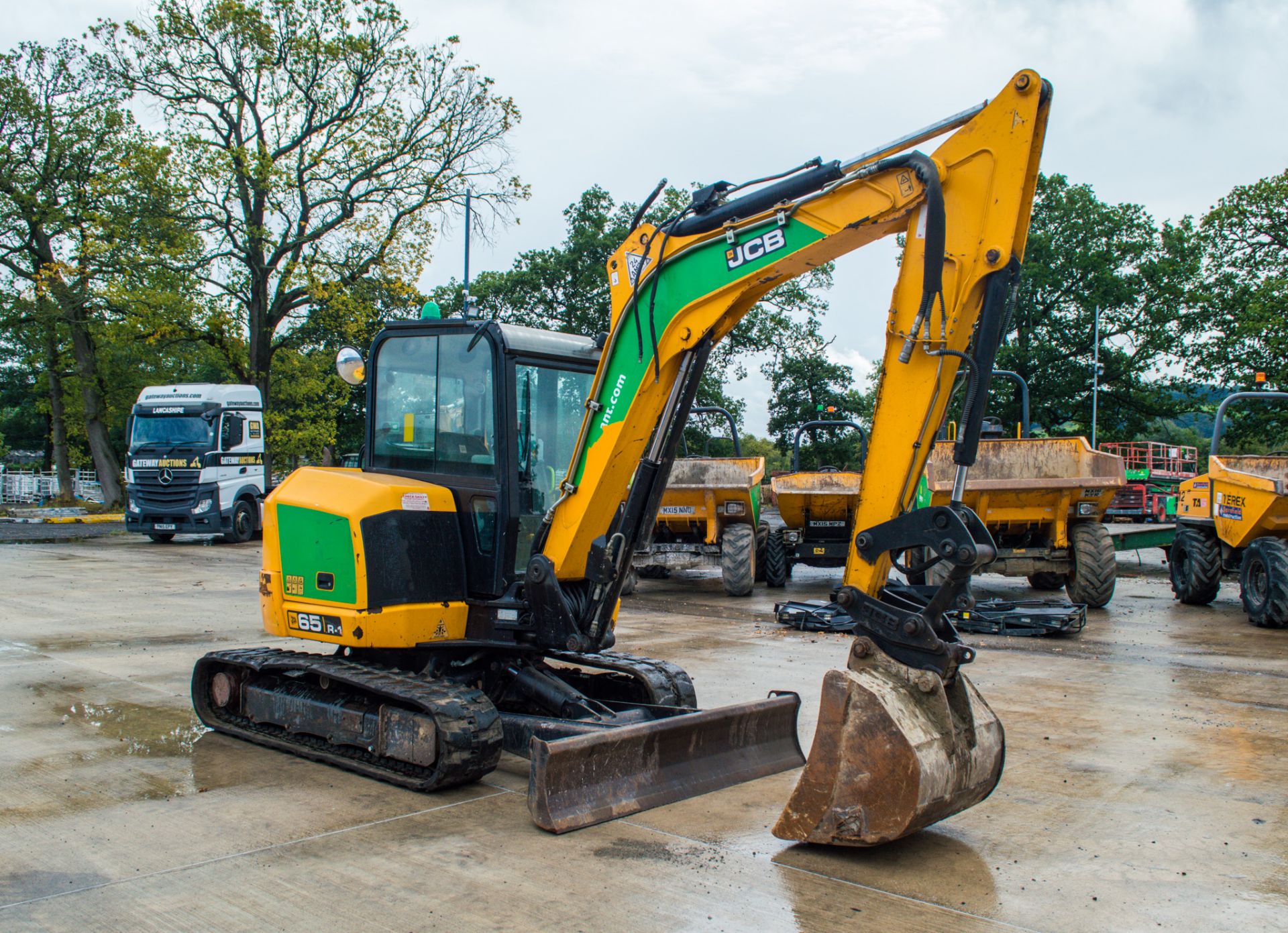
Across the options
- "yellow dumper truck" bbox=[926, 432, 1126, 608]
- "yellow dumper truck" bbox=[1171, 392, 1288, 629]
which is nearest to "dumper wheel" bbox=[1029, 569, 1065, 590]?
"yellow dumper truck" bbox=[1171, 392, 1288, 629]

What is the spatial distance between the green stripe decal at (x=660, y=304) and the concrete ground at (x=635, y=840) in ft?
6.33

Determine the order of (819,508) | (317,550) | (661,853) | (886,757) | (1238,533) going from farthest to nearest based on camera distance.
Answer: (819,508)
(1238,533)
(317,550)
(661,853)
(886,757)

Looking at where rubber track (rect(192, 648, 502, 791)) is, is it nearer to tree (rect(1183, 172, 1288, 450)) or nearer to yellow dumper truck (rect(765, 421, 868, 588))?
yellow dumper truck (rect(765, 421, 868, 588))

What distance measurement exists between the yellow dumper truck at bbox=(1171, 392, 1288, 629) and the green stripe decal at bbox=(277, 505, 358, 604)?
930cm

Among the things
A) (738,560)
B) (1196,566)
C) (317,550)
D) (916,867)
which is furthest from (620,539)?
(1196,566)

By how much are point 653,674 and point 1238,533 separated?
8373 mm

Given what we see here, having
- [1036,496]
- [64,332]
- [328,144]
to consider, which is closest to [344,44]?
[328,144]

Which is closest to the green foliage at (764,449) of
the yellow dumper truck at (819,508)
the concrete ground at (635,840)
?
the yellow dumper truck at (819,508)

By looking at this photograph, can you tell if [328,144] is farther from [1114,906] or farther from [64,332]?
[1114,906]

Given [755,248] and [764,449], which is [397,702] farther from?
[764,449]

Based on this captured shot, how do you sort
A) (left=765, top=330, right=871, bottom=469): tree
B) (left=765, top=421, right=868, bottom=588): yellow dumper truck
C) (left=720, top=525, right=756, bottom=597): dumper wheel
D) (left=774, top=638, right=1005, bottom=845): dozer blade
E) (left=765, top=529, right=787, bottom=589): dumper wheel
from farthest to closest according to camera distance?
(left=765, top=330, right=871, bottom=469): tree
(left=765, top=529, right=787, bottom=589): dumper wheel
(left=765, top=421, right=868, bottom=588): yellow dumper truck
(left=720, top=525, right=756, bottom=597): dumper wheel
(left=774, top=638, right=1005, bottom=845): dozer blade

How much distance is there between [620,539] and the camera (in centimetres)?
554

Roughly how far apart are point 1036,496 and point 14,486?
4235 centimetres

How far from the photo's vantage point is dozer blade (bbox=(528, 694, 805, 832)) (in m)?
4.61
